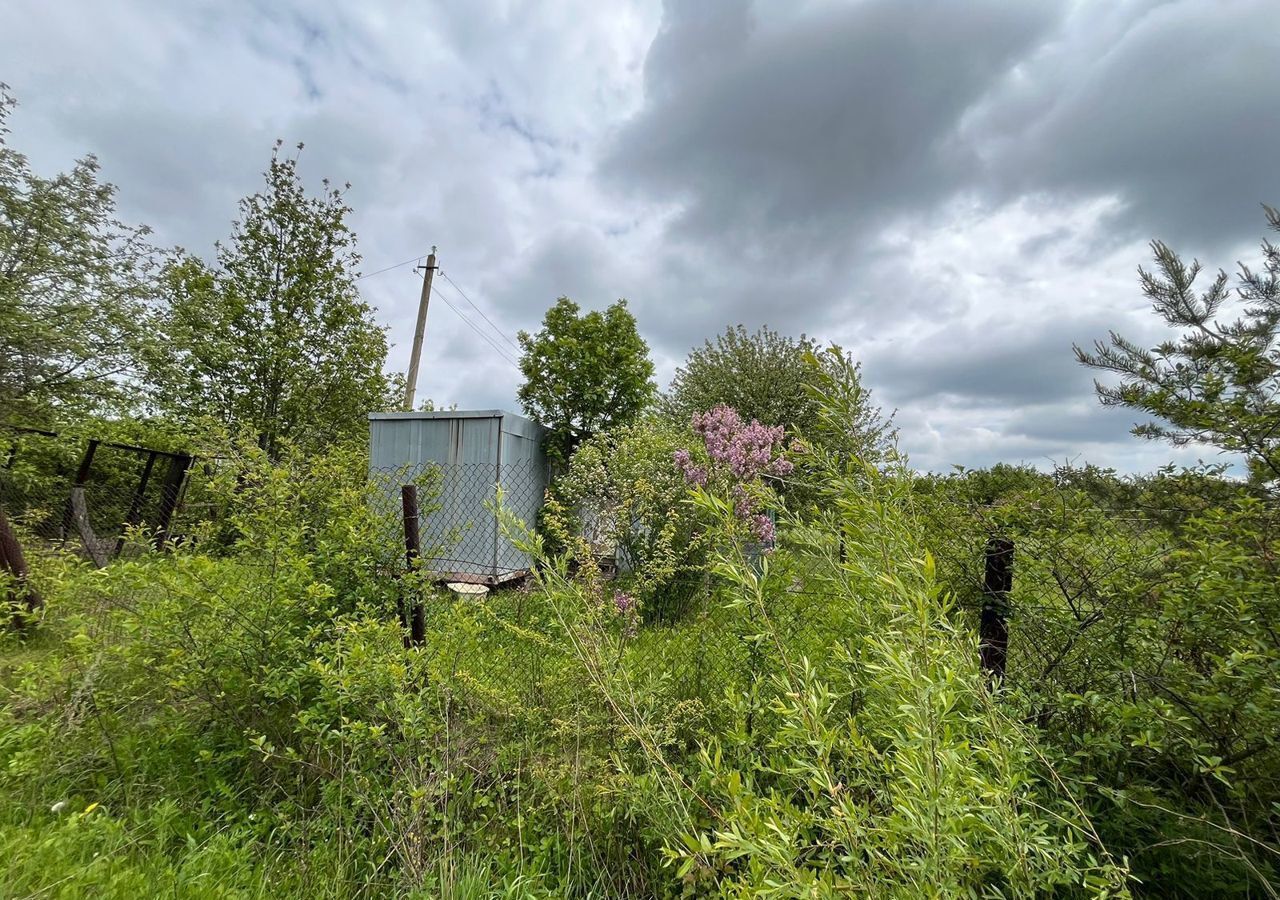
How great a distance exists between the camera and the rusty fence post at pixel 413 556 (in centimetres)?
263

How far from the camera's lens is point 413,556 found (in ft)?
8.82

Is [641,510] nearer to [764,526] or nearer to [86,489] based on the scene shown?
[764,526]

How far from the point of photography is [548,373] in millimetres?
9953

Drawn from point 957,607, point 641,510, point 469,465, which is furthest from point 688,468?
point 957,607

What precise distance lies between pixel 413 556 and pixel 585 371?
7384 mm

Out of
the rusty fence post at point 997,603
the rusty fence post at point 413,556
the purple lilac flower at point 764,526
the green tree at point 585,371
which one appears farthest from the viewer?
the green tree at point 585,371

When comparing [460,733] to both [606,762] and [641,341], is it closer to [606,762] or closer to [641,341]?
[606,762]

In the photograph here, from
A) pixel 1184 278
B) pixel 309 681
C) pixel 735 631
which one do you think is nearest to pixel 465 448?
pixel 309 681

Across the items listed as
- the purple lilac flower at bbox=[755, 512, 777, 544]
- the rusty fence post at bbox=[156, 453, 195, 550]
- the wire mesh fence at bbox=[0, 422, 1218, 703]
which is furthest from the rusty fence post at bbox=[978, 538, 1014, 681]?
the rusty fence post at bbox=[156, 453, 195, 550]

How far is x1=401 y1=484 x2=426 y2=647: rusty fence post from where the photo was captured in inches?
104

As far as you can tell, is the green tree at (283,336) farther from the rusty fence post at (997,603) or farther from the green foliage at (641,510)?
the rusty fence post at (997,603)

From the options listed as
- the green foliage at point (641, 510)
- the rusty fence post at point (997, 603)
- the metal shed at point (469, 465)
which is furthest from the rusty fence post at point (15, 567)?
the rusty fence post at point (997, 603)

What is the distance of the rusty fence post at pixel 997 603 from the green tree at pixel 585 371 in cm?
739

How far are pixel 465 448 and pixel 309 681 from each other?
4956mm
